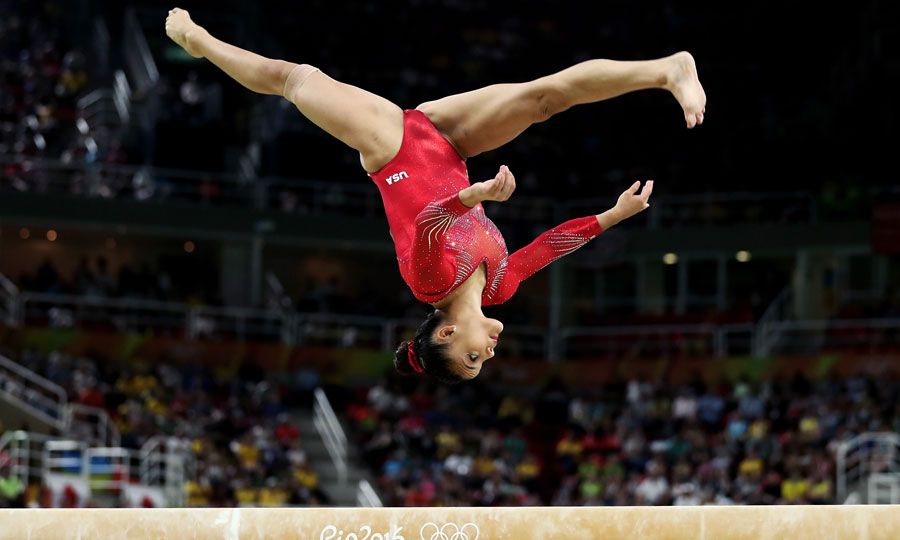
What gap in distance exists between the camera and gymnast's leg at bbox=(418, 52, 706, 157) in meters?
6.57

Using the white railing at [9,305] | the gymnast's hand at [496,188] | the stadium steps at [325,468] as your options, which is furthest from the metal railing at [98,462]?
the gymnast's hand at [496,188]

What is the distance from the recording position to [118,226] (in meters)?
23.7

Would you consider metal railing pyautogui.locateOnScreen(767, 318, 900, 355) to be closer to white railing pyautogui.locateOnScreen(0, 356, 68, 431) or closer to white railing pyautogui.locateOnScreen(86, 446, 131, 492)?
white railing pyautogui.locateOnScreen(86, 446, 131, 492)

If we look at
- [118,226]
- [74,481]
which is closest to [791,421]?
[74,481]

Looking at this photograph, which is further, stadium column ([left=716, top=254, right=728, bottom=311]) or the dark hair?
stadium column ([left=716, top=254, right=728, bottom=311])

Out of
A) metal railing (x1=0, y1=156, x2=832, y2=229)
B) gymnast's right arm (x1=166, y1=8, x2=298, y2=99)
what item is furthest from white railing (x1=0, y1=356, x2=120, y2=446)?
gymnast's right arm (x1=166, y1=8, x2=298, y2=99)

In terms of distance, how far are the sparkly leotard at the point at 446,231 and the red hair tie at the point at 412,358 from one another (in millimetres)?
258

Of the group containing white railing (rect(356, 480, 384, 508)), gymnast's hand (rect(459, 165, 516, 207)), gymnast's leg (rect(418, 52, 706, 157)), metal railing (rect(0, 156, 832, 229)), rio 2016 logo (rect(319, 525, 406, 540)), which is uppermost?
metal railing (rect(0, 156, 832, 229))

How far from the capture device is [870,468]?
18484 mm

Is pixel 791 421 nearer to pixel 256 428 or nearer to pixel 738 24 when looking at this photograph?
pixel 256 428

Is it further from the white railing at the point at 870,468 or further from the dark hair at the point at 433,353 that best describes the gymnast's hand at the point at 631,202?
the white railing at the point at 870,468

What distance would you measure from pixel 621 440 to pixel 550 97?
14189 mm

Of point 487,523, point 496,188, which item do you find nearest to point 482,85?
point 496,188

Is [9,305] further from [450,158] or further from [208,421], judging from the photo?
[450,158]
